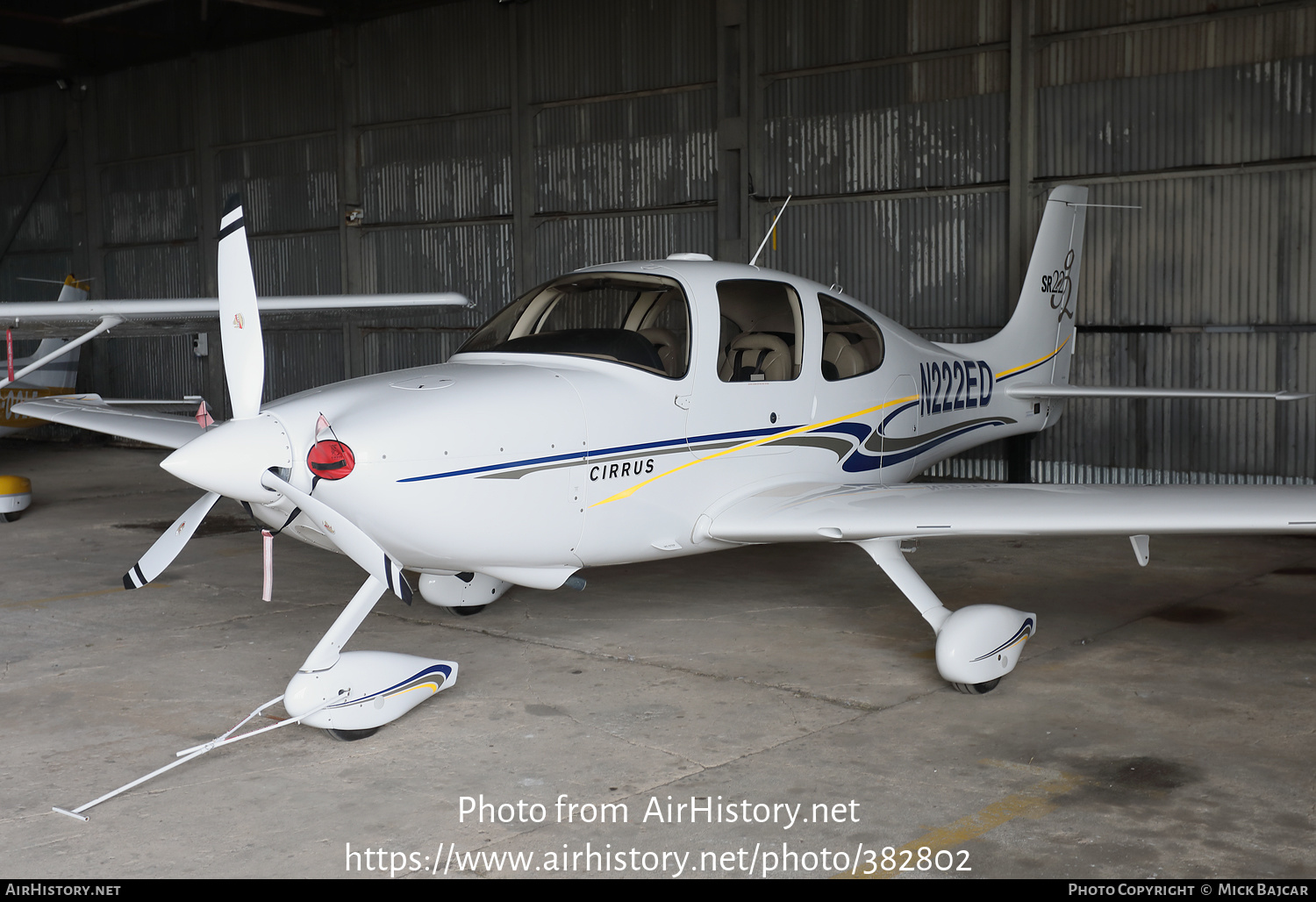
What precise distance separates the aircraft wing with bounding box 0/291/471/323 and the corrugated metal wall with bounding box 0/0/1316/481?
476mm

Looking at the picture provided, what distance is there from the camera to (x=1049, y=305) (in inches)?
332

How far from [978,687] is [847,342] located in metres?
2.14

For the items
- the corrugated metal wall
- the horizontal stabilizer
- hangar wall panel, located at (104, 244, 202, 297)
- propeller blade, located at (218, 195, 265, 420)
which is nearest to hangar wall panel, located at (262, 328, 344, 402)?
the corrugated metal wall

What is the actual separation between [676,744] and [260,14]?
569 inches

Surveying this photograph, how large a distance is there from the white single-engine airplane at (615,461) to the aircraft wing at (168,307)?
144 cm

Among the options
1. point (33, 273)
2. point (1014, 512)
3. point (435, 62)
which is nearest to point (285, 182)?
point (435, 62)

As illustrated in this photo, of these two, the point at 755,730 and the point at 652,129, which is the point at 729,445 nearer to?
the point at 755,730

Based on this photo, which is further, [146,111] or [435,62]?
[146,111]

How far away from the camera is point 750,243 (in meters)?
11.7

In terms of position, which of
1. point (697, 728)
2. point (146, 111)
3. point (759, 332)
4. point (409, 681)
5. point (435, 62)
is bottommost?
point (697, 728)

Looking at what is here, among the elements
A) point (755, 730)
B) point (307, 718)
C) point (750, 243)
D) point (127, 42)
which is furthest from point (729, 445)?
point (127, 42)

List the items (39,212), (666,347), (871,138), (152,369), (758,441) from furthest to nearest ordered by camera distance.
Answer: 1. (39,212)
2. (152,369)
3. (871,138)
4. (758,441)
5. (666,347)

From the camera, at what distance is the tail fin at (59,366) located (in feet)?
44.8

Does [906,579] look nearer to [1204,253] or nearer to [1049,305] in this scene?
[1049,305]
